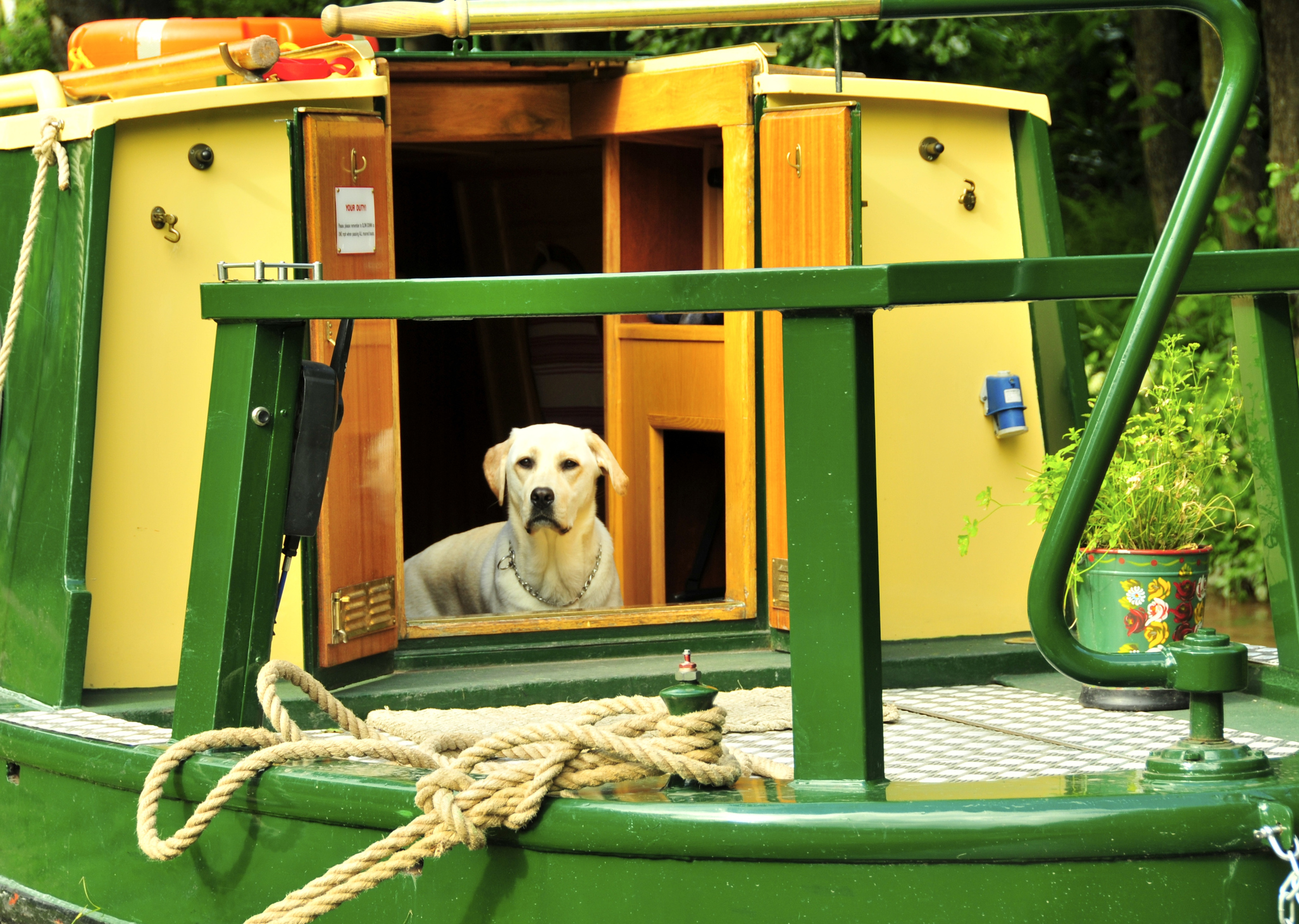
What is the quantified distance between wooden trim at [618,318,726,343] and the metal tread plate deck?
5.46 feet

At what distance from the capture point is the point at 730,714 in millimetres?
3879

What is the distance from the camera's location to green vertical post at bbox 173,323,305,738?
103 inches

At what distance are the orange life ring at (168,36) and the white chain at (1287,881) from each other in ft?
11.1

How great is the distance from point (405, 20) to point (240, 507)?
823mm

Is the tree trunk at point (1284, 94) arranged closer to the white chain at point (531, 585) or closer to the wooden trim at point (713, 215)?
the wooden trim at point (713, 215)

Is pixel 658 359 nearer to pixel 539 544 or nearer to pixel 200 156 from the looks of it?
pixel 539 544

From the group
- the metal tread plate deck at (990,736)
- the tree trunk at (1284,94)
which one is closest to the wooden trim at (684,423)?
the metal tread plate deck at (990,736)

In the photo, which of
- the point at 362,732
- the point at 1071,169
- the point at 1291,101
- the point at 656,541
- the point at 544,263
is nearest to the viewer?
the point at 362,732

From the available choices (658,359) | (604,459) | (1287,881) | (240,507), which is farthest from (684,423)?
(1287,881)

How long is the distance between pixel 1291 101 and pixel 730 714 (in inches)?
249

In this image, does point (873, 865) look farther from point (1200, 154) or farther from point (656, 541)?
point (656, 541)

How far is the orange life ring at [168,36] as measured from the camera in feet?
15.2

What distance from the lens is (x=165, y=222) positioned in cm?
400

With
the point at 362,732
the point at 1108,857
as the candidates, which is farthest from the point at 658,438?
the point at 1108,857
